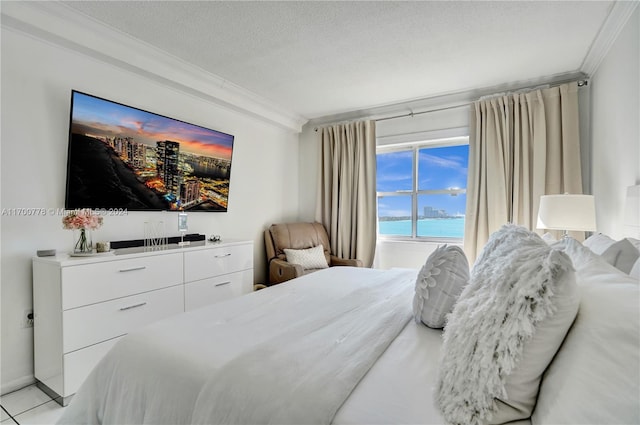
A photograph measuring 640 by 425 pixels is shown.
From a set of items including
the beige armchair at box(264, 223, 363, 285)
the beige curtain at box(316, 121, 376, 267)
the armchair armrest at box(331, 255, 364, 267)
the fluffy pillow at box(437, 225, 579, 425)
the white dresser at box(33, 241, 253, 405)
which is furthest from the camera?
the beige curtain at box(316, 121, 376, 267)

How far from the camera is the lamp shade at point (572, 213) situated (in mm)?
2326

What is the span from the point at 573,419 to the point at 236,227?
3515 millimetres

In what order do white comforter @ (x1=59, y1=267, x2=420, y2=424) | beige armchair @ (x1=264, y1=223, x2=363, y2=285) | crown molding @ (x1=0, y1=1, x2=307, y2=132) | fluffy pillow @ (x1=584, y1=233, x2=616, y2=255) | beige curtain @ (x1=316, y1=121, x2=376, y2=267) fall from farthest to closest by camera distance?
beige curtain @ (x1=316, y1=121, x2=376, y2=267), beige armchair @ (x1=264, y1=223, x2=363, y2=285), crown molding @ (x1=0, y1=1, x2=307, y2=132), fluffy pillow @ (x1=584, y1=233, x2=616, y2=255), white comforter @ (x1=59, y1=267, x2=420, y2=424)

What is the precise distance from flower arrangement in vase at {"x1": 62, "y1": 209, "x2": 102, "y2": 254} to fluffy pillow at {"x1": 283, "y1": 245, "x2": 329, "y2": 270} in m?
1.98

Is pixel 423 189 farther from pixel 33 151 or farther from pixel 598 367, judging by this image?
pixel 33 151

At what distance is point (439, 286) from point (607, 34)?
2.49 metres

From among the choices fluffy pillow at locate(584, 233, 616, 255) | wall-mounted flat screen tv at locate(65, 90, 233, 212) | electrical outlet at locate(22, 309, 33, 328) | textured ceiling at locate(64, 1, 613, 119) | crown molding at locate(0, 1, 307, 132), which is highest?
textured ceiling at locate(64, 1, 613, 119)

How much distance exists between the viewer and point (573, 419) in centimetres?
61

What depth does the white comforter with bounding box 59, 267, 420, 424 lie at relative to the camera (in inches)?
35.0

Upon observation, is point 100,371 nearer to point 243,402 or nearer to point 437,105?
point 243,402

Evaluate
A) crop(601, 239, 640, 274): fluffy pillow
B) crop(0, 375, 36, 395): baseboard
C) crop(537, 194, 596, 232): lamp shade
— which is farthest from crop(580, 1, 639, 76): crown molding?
crop(0, 375, 36, 395): baseboard

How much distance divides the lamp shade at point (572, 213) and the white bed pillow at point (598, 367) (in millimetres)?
1859

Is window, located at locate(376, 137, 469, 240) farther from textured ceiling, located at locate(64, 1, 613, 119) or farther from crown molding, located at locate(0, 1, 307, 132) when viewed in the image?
crown molding, located at locate(0, 1, 307, 132)

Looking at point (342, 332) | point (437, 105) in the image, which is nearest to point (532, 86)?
point (437, 105)
